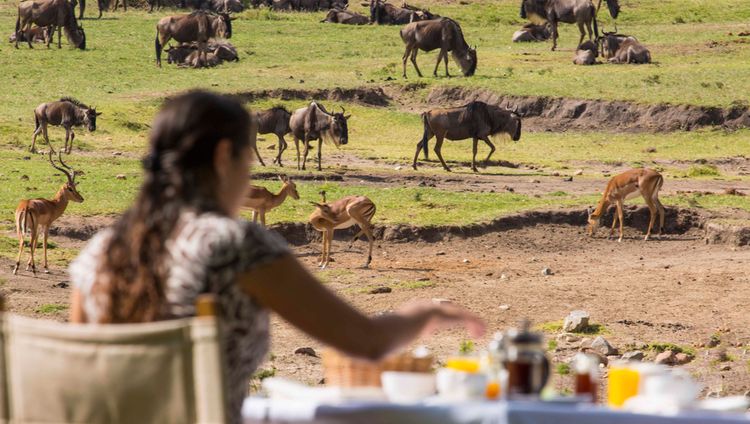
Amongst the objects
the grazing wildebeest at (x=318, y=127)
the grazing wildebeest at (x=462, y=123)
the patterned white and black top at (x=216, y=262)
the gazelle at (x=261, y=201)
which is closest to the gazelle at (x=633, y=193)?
the gazelle at (x=261, y=201)

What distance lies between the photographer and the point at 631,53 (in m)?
36.7

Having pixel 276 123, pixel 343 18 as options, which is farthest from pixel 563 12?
pixel 276 123

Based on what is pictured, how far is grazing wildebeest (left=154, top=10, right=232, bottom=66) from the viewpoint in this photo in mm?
38594

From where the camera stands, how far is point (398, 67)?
38.3 meters

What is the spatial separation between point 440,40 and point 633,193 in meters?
17.5

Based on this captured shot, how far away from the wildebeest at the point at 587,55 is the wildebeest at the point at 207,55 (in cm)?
825

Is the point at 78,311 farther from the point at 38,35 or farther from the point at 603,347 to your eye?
the point at 38,35

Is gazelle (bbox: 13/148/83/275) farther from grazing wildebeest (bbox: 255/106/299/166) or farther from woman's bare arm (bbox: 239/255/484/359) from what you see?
woman's bare arm (bbox: 239/255/484/359)

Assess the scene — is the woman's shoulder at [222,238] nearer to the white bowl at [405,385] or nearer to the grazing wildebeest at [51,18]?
the white bowl at [405,385]

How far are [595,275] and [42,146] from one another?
45.3 feet

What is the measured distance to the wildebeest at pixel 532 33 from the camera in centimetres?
4262

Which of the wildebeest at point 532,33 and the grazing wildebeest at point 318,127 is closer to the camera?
the grazing wildebeest at point 318,127

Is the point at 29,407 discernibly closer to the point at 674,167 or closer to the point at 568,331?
the point at 568,331

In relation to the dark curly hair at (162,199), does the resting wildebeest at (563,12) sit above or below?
below
